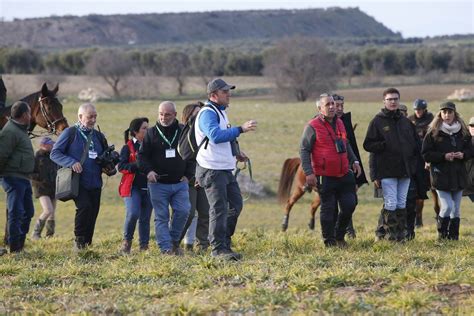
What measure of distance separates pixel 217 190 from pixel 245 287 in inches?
79.3

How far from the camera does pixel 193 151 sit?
9.55 meters

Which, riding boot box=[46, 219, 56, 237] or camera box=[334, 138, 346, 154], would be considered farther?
riding boot box=[46, 219, 56, 237]

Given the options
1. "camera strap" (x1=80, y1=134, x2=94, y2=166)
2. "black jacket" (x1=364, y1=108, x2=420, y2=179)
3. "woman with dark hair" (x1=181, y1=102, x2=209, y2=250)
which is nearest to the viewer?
"camera strap" (x1=80, y1=134, x2=94, y2=166)

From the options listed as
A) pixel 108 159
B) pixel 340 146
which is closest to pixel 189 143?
pixel 108 159

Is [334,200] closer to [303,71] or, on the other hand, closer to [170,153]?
[170,153]

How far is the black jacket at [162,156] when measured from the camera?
34.4 ft

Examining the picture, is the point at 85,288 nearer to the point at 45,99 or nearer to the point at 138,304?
the point at 138,304

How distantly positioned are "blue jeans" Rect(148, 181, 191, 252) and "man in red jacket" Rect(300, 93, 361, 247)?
5.10ft

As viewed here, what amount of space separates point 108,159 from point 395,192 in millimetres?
3692

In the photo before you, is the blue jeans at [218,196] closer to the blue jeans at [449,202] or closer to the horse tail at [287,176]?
the blue jeans at [449,202]

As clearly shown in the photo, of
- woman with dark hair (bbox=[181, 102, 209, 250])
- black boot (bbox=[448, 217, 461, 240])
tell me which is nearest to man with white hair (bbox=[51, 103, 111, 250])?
woman with dark hair (bbox=[181, 102, 209, 250])

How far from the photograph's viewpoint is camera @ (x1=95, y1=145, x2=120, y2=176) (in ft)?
35.2

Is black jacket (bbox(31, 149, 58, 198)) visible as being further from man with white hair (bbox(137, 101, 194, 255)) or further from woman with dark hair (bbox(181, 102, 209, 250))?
man with white hair (bbox(137, 101, 194, 255))

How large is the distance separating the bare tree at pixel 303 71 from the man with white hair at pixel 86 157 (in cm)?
6832
